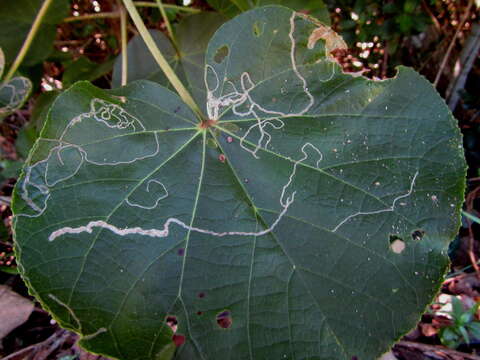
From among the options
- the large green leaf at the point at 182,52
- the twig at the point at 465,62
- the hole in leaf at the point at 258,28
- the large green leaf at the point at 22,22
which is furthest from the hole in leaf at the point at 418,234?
the twig at the point at 465,62

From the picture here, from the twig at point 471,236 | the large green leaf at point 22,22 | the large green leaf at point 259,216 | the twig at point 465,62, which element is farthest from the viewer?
the twig at point 465,62

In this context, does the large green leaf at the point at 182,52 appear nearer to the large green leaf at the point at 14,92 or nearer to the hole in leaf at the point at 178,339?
the large green leaf at the point at 14,92

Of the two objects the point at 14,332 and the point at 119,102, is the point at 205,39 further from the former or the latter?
the point at 14,332

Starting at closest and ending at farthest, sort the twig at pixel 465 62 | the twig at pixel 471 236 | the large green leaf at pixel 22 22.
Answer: the large green leaf at pixel 22 22 → the twig at pixel 471 236 → the twig at pixel 465 62

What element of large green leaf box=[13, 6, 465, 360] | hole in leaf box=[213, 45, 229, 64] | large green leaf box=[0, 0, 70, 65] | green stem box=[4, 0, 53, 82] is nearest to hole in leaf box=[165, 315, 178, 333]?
large green leaf box=[13, 6, 465, 360]

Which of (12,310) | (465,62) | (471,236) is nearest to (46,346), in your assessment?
(12,310)

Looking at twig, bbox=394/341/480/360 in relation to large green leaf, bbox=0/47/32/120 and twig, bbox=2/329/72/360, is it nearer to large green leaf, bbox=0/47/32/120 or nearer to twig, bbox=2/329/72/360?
twig, bbox=2/329/72/360
